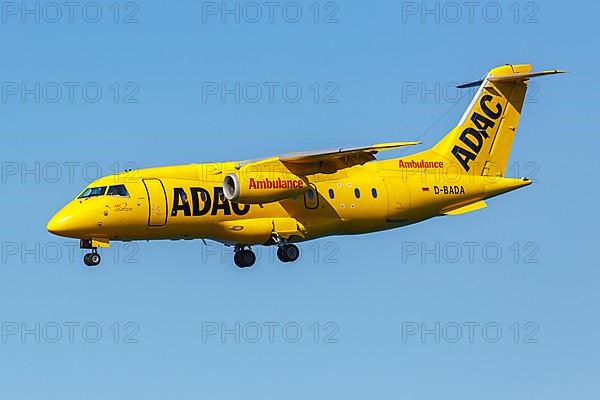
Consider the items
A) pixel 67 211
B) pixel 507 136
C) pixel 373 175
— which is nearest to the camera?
pixel 67 211

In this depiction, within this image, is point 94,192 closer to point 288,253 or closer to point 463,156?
point 288,253

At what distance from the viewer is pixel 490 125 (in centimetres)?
4031

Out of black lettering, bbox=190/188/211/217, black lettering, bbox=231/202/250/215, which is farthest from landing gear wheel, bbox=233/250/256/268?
black lettering, bbox=190/188/211/217

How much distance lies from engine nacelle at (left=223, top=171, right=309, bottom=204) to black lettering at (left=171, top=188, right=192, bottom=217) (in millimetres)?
1005

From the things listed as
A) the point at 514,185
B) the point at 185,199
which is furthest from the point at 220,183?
the point at 514,185

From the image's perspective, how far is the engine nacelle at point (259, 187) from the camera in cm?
3434

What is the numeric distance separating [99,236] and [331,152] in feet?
18.8

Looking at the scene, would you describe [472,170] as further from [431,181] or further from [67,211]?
[67,211]

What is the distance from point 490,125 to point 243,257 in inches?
317

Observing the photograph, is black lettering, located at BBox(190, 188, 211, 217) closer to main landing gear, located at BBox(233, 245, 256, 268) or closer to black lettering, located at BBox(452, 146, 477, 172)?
main landing gear, located at BBox(233, 245, 256, 268)

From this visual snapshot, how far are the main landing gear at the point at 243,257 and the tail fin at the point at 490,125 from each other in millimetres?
5964

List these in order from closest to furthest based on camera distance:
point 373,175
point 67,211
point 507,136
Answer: point 67,211, point 373,175, point 507,136

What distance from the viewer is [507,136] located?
40500 millimetres

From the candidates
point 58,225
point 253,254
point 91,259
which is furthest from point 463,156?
point 58,225
